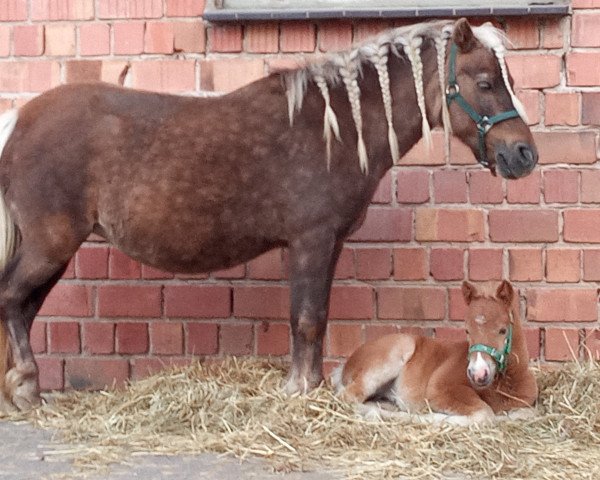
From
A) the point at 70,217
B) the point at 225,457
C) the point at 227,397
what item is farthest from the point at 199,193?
the point at 225,457

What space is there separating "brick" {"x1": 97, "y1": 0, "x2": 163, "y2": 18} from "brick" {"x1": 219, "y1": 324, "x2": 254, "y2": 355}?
1.52m

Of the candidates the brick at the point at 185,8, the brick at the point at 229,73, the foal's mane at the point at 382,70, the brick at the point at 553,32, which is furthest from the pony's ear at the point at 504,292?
the brick at the point at 185,8

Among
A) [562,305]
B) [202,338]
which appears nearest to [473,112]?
[562,305]

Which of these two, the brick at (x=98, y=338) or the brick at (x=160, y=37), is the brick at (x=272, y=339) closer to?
the brick at (x=98, y=338)

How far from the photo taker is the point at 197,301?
14.0 ft

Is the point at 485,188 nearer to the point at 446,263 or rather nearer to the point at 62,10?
the point at 446,263

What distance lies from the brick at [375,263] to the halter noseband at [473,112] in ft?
2.83

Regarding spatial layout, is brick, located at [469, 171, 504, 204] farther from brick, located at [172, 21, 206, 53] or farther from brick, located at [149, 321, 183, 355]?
brick, located at [149, 321, 183, 355]

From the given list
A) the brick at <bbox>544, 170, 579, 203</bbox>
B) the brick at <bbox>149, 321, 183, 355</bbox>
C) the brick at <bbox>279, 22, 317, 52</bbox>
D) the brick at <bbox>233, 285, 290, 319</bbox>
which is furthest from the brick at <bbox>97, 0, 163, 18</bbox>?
the brick at <bbox>544, 170, 579, 203</bbox>

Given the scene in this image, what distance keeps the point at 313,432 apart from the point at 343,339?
1041mm

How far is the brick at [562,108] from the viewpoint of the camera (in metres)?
4.06

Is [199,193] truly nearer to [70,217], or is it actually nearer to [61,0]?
[70,217]

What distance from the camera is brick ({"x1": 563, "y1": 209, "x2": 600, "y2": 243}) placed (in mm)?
4062

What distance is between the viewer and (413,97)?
11.6 feet
